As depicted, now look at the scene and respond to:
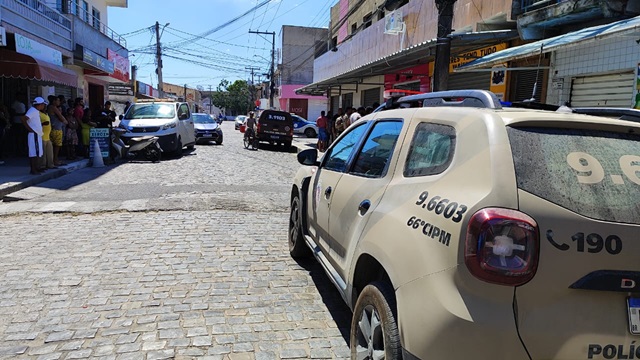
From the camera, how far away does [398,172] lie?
2.79 metres

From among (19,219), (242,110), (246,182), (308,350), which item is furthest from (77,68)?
(242,110)

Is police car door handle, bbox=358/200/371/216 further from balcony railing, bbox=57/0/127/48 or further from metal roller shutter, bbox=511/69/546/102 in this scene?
balcony railing, bbox=57/0/127/48

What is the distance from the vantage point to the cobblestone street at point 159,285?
3354 mm

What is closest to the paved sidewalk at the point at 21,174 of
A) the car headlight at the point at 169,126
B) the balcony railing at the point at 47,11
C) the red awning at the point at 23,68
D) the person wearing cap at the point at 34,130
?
the person wearing cap at the point at 34,130

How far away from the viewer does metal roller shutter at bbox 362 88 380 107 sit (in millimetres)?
22641

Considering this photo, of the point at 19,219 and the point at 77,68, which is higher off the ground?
the point at 77,68

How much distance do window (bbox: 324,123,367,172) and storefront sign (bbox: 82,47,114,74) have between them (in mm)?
16598

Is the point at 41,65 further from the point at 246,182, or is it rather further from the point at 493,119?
the point at 493,119

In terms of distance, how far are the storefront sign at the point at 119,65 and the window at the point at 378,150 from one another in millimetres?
21744

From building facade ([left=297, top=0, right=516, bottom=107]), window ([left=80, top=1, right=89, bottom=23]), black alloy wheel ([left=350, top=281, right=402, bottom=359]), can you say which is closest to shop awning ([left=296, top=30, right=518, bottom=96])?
building facade ([left=297, top=0, right=516, bottom=107])

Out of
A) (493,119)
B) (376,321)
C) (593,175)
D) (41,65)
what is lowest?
(376,321)

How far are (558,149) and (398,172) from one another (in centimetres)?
92

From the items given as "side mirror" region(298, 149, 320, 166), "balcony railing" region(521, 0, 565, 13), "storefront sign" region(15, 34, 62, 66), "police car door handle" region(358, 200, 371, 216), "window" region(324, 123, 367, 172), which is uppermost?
"balcony railing" region(521, 0, 565, 13)

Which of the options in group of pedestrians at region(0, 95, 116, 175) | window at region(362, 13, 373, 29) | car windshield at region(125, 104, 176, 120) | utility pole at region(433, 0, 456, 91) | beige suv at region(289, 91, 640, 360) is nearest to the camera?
beige suv at region(289, 91, 640, 360)
